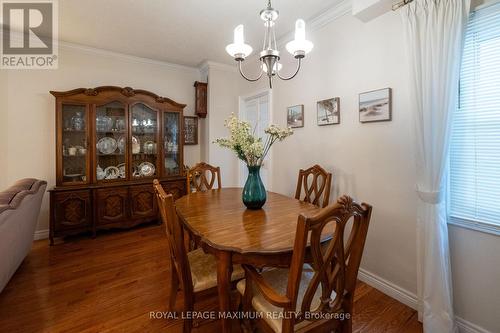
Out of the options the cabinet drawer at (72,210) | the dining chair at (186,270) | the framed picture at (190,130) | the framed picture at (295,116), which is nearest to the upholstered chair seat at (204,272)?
the dining chair at (186,270)

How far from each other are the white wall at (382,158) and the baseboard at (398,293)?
0.9 inches

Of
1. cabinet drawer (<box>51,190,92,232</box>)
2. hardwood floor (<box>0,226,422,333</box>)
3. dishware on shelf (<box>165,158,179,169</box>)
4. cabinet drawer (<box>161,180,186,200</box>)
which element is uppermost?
dishware on shelf (<box>165,158,179,169</box>)

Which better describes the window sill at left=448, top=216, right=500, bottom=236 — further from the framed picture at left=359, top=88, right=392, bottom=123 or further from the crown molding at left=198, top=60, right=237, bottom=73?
the crown molding at left=198, top=60, right=237, bottom=73

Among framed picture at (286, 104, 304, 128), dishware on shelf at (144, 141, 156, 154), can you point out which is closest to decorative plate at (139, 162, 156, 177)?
dishware on shelf at (144, 141, 156, 154)

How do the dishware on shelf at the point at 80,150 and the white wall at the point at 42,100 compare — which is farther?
the dishware on shelf at the point at 80,150

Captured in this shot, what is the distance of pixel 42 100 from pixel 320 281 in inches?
157

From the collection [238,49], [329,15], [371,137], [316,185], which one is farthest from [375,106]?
[238,49]

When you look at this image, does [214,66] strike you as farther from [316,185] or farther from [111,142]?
[316,185]

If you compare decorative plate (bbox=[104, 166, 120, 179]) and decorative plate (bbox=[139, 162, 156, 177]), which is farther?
decorative plate (bbox=[139, 162, 156, 177])

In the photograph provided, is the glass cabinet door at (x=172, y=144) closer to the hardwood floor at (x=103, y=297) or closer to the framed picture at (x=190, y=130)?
the framed picture at (x=190, y=130)

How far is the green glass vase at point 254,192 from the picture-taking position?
1800 millimetres

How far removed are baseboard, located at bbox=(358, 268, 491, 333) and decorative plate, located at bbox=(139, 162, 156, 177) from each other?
123 inches

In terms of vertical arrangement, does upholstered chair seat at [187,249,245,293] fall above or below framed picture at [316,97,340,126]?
below

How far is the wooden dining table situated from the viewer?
1.16 meters
